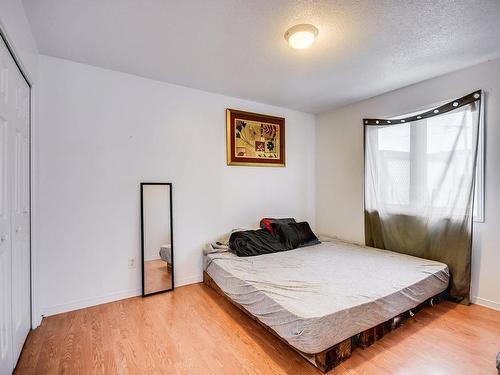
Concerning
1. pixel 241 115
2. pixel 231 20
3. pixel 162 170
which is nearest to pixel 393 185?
pixel 241 115

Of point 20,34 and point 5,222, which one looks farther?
point 20,34

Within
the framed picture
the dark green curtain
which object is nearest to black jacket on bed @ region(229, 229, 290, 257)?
the framed picture

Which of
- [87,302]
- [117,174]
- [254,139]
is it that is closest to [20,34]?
[117,174]

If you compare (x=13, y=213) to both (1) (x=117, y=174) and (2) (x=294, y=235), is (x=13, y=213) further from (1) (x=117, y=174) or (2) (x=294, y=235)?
(2) (x=294, y=235)

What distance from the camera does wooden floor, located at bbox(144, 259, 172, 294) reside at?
288 centimetres

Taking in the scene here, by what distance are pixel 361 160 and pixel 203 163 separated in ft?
7.52

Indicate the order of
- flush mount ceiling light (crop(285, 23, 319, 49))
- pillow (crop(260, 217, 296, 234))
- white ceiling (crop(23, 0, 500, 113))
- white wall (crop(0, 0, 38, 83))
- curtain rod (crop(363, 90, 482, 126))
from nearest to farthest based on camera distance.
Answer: white wall (crop(0, 0, 38, 83))
white ceiling (crop(23, 0, 500, 113))
flush mount ceiling light (crop(285, 23, 319, 49))
curtain rod (crop(363, 90, 482, 126))
pillow (crop(260, 217, 296, 234))

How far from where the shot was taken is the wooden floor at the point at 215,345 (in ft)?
5.59

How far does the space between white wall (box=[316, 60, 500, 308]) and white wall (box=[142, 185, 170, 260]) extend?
2.61 meters

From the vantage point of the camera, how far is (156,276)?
9.68 feet

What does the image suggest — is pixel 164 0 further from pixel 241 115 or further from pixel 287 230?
pixel 287 230

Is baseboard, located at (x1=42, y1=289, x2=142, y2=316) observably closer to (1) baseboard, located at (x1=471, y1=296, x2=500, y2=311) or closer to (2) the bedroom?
(2) the bedroom

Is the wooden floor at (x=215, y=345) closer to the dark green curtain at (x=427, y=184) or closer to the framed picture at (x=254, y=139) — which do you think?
the dark green curtain at (x=427, y=184)

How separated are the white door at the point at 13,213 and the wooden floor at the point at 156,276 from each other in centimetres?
103
